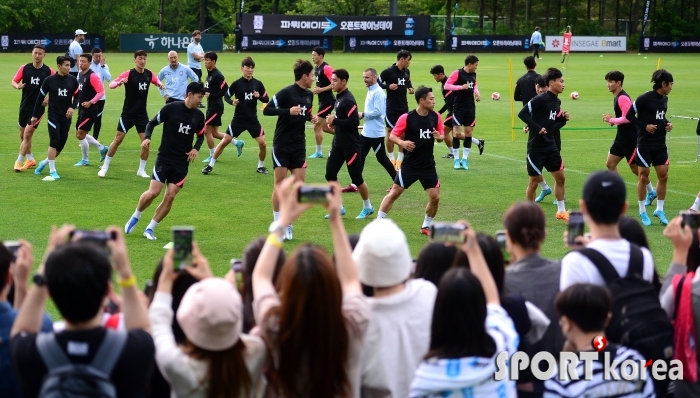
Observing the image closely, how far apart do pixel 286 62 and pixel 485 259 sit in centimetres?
4611

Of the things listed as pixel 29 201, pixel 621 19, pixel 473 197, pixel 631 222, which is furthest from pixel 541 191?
pixel 621 19

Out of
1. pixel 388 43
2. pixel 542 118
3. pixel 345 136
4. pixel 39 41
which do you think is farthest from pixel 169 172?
pixel 388 43

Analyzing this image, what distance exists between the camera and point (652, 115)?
14.6 meters

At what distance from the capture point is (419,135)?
13734 millimetres

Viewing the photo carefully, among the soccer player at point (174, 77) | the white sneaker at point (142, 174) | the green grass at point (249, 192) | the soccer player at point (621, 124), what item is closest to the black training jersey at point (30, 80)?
the green grass at point (249, 192)

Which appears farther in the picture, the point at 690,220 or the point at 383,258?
the point at 690,220

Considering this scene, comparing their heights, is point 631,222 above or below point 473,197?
above

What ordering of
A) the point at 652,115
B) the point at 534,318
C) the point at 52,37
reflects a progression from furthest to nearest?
the point at 52,37
the point at 652,115
the point at 534,318

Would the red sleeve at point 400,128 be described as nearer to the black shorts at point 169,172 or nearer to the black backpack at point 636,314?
the black shorts at point 169,172

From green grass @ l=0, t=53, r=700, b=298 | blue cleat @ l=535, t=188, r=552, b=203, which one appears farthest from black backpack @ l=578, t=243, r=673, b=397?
blue cleat @ l=535, t=188, r=552, b=203

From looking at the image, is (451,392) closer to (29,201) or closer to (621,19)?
(29,201)

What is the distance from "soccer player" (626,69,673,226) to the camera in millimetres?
14555

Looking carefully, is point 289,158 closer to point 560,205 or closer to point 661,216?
point 560,205

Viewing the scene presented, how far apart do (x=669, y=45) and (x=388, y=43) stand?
21681mm
